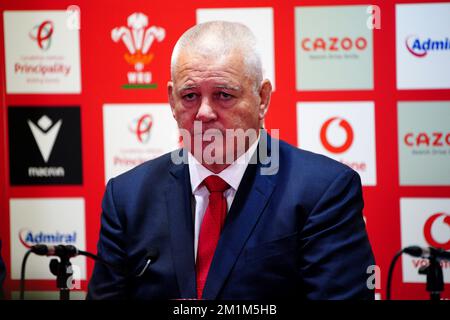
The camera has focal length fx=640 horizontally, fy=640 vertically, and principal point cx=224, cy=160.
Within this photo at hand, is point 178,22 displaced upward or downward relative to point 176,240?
upward

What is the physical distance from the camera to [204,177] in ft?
8.23

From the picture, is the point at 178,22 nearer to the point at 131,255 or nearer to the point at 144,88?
the point at 144,88

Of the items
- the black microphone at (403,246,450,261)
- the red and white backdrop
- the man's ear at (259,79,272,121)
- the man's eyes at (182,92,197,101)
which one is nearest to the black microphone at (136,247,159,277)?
the man's eyes at (182,92,197,101)

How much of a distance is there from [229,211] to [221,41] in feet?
2.09

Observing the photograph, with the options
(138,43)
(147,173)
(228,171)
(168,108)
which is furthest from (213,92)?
(138,43)

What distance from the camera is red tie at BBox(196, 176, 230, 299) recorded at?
238 cm

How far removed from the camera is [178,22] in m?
3.66

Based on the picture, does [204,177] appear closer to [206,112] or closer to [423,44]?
[206,112]

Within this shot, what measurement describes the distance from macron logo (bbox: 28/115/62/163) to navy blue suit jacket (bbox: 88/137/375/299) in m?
1.33

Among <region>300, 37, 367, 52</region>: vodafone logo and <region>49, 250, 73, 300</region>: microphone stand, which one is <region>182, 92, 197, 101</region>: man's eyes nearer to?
<region>49, 250, 73, 300</region>: microphone stand
